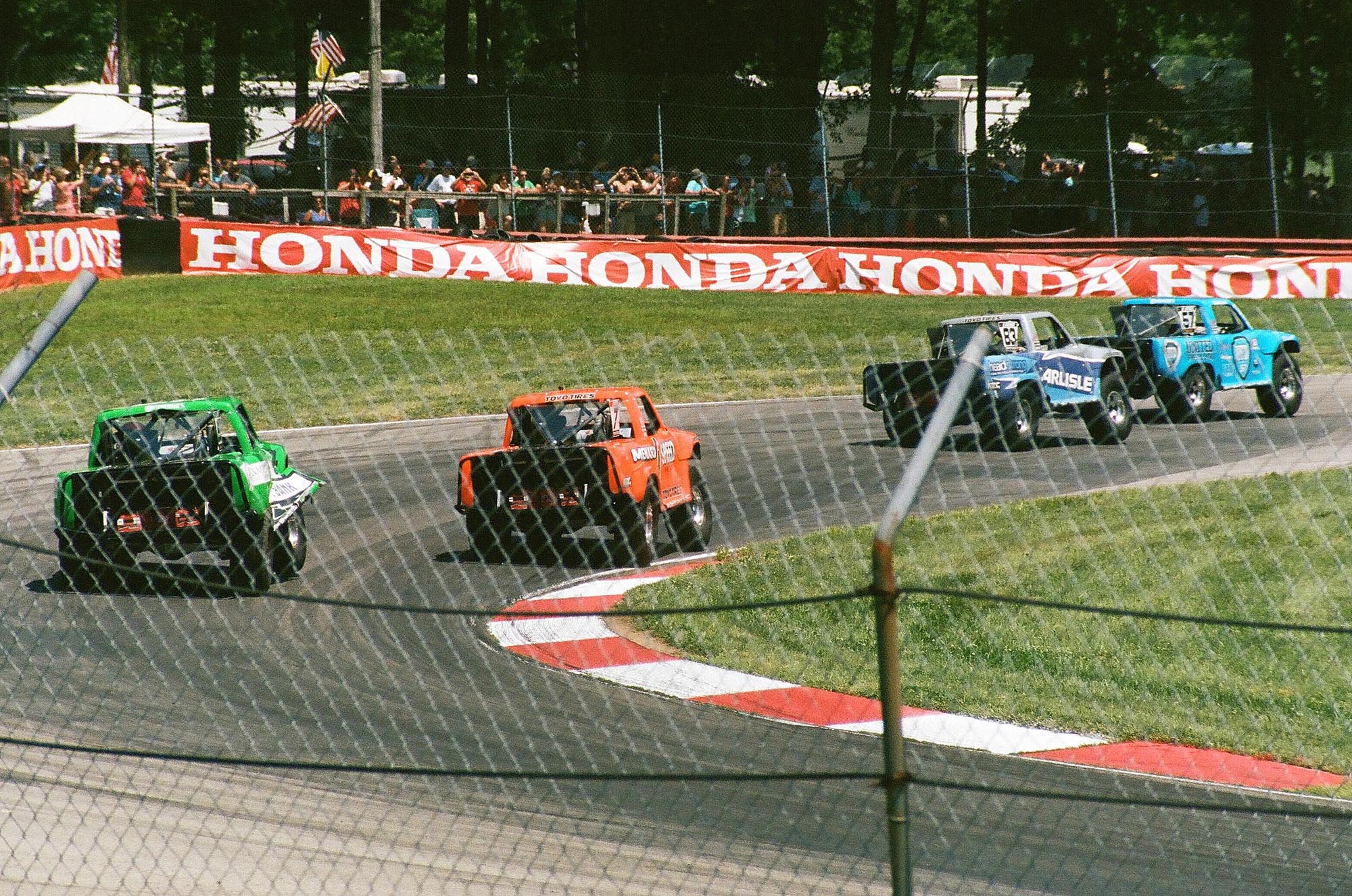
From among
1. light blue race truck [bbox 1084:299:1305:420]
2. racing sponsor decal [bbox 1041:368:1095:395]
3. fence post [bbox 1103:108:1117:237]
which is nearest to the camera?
racing sponsor decal [bbox 1041:368:1095:395]

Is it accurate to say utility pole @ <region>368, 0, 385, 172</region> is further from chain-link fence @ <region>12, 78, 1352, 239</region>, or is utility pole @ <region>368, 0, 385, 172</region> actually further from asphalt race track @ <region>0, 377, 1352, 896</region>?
asphalt race track @ <region>0, 377, 1352, 896</region>

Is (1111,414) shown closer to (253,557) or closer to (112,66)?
(253,557)

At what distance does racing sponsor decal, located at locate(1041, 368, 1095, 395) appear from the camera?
46.0ft

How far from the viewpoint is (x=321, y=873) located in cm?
522

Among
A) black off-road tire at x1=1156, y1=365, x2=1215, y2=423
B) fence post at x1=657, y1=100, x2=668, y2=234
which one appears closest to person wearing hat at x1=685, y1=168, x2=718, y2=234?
fence post at x1=657, y1=100, x2=668, y2=234

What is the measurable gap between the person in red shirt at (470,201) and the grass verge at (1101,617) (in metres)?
17.2

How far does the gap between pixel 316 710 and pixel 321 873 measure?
1.97 meters

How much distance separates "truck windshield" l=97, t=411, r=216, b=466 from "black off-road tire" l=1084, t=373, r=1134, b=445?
7899 millimetres

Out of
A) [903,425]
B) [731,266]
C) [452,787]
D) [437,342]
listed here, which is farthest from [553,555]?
[731,266]

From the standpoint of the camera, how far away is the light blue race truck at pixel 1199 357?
15.0m

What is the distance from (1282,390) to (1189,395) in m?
1.24

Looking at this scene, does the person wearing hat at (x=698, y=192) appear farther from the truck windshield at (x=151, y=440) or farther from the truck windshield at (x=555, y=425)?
the truck windshield at (x=151, y=440)

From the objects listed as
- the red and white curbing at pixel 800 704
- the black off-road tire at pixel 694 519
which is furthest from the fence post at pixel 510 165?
the red and white curbing at pixel 800 704

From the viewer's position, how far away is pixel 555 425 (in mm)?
10984
